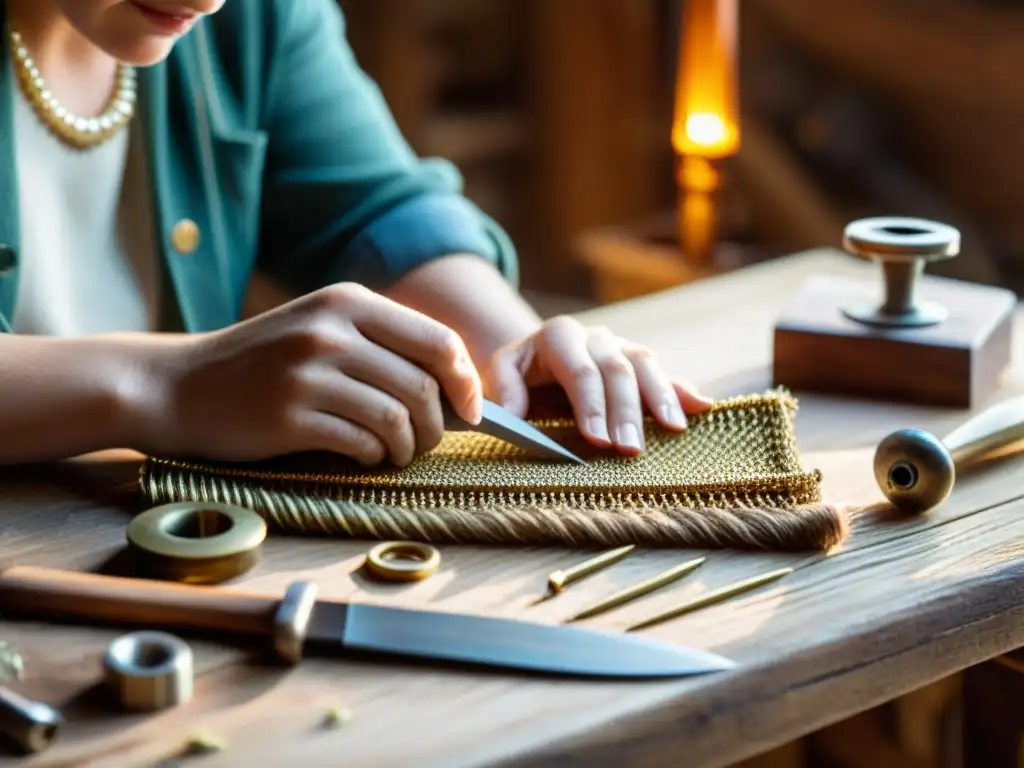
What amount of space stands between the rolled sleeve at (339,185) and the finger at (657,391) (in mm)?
260

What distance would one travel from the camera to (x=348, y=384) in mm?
824

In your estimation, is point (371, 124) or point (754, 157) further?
point (754, 157)

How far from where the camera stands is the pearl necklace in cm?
105

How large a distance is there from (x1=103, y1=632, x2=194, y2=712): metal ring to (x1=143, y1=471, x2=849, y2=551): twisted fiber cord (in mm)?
161

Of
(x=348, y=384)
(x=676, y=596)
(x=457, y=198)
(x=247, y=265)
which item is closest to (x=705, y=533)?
(x=676, y=596)

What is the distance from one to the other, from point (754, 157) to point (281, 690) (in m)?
1.85

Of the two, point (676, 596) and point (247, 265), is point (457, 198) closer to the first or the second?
point (247, 265)

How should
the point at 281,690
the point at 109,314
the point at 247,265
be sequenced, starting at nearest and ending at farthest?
1. the point at 281,690
2. the point at 109,314
3. the point at 247,265

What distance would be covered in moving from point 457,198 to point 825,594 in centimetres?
59

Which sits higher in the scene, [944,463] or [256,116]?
[256,116]

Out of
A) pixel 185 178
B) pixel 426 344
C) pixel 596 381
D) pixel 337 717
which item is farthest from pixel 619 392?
pixel 185 178

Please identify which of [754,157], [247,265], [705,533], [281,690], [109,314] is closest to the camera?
[281,690]

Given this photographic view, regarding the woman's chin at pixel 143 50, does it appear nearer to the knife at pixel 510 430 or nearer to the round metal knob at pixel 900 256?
the knife at pixel 510 430

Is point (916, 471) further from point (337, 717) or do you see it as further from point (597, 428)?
point (337, 717)
